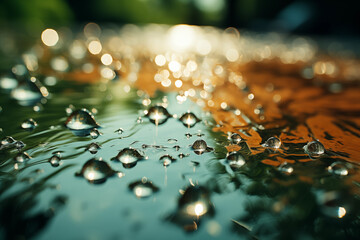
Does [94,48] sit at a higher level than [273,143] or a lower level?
higher

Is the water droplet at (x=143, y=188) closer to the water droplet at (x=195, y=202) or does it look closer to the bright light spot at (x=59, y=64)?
the water droplet at (x=195, y=202)

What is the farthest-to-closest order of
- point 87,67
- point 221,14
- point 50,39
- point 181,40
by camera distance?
1. point 221,14
2. point 181,40
3. point 50,39
4. point 87,67

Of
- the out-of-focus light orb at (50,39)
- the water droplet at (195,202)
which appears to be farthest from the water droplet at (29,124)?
the out-of-focus light orb at (50,39)

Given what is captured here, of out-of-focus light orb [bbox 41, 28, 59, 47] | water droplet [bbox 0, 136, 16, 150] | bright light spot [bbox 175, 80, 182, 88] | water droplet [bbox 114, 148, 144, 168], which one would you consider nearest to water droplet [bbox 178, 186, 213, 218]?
water droplet [bbox 114, 148, 144, 168]

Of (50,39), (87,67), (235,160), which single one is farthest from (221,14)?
(235,160)

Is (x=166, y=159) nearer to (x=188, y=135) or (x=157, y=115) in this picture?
(x=188, y=135)

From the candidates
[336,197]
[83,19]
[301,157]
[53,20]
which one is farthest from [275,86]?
[83,19]

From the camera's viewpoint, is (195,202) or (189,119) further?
(189,119)
